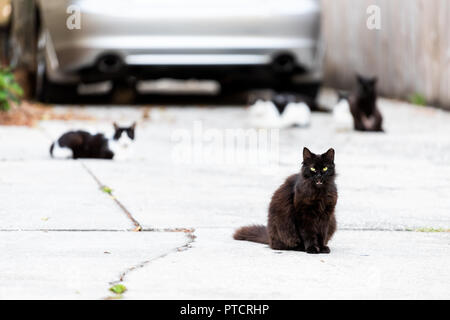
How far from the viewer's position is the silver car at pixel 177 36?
37.4 ft

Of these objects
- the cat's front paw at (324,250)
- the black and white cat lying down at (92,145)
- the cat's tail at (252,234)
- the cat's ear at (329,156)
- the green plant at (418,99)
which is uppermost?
the cat's ear at (329,156)

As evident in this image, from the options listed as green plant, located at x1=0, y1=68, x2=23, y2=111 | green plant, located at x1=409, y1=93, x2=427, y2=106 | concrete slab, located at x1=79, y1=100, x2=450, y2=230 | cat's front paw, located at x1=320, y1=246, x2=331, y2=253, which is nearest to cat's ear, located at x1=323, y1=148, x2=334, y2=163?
cat's front paw, located at x1=320, y1=246, x2=331, y2=253

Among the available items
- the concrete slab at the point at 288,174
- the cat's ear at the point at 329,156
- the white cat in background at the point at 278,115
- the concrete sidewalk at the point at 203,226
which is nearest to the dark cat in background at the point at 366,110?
the concrete slab at the point at 288,174

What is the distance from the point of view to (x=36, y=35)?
42.0ft

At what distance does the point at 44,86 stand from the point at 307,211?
834 cm

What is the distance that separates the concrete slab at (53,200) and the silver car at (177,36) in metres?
3.84

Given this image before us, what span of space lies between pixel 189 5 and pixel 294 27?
1210mm

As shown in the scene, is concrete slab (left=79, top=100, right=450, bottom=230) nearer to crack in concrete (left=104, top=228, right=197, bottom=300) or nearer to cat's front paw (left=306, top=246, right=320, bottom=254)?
crack in concrete (left=104, top=228, right=197, bottom=300)

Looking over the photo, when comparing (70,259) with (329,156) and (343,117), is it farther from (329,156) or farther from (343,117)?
(343,117)

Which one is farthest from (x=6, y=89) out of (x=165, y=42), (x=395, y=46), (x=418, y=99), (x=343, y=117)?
(x=395, y=46)

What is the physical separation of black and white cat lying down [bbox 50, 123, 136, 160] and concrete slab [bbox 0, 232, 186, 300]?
2.88 metres

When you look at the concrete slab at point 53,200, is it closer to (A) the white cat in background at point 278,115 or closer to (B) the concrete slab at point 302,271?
(B) the concrete slab at point 302,271

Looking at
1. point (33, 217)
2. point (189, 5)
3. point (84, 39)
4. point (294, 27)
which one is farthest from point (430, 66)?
point (33, 217)

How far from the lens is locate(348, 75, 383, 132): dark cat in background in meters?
10.6
